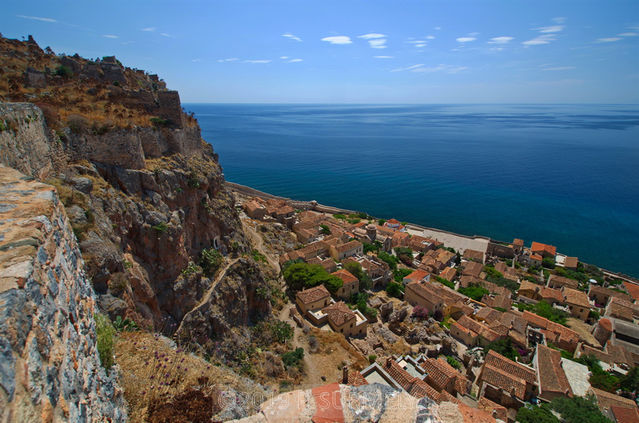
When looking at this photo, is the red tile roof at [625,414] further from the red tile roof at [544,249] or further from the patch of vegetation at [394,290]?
the red tile roof at [544,249]

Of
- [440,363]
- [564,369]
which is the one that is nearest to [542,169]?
[564,369]

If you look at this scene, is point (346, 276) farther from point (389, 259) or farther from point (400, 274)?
point (389, 259)

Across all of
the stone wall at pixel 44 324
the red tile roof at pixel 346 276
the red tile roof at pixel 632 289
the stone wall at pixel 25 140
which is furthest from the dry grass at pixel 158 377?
the red tile roof at pixel 632 289

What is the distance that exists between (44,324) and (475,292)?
35639 mm

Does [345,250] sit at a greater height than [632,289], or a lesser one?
greater

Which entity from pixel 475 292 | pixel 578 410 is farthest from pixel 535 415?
pixel 475 292

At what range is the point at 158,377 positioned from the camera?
19.4 feet

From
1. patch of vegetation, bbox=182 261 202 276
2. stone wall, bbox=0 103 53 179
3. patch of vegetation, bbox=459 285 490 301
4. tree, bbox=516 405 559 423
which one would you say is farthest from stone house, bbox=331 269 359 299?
stone wall, bbox=0 103 53 179

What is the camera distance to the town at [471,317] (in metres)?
18.9

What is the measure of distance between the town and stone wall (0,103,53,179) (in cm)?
1411

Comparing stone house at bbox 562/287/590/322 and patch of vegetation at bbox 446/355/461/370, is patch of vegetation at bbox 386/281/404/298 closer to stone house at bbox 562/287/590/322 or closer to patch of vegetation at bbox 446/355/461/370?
patch of vegetation at bbox 446/355/461/370

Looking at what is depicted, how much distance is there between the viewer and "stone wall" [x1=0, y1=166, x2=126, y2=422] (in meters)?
2.16

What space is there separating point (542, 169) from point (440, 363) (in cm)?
9181

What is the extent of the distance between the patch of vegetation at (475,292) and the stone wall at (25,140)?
34.9 m
